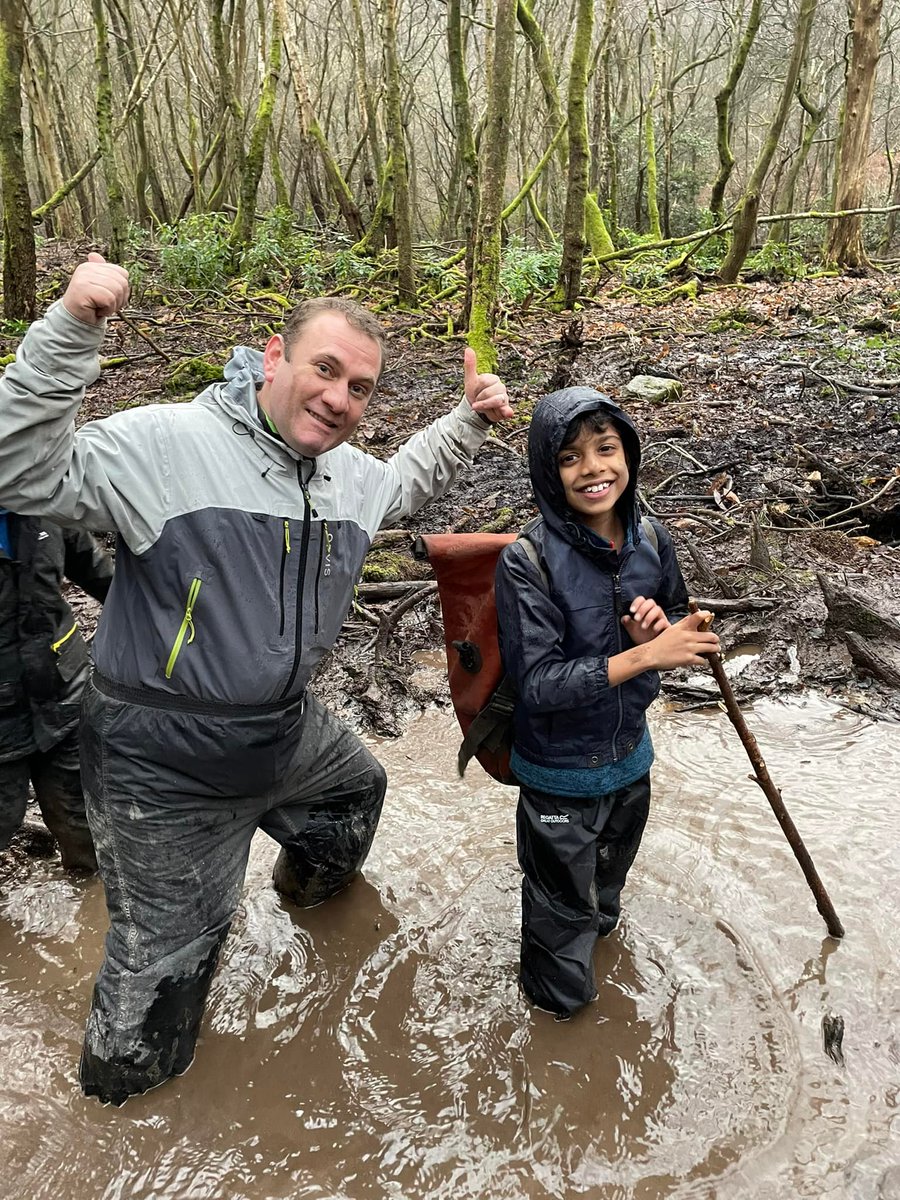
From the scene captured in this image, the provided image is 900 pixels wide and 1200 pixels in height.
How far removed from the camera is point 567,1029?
2.79 m

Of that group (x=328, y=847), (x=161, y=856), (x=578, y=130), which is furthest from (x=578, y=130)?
(x=161, y=856)

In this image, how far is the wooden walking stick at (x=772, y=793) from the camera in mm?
2537

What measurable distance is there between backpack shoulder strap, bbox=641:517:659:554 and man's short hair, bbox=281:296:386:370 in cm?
107

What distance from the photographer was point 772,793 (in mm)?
2740

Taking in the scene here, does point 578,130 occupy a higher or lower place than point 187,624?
higher

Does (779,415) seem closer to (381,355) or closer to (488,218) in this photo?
(488,218)

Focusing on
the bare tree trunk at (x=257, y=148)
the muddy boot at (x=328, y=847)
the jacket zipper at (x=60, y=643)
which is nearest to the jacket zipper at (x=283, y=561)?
the muddy boot at (x=328, y=847)

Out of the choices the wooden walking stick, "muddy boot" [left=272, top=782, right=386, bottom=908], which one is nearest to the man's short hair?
the wooden walking stick

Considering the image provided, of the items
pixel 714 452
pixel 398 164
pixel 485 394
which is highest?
pixel 398 164

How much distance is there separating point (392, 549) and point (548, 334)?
6.91m

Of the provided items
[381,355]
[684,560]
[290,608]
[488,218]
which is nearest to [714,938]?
[290,608]

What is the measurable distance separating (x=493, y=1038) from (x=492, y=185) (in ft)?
26.0

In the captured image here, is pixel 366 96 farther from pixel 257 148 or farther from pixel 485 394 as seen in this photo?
pixel 485 394

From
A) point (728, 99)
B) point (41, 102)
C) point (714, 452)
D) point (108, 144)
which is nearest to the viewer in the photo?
point (714, 452)
